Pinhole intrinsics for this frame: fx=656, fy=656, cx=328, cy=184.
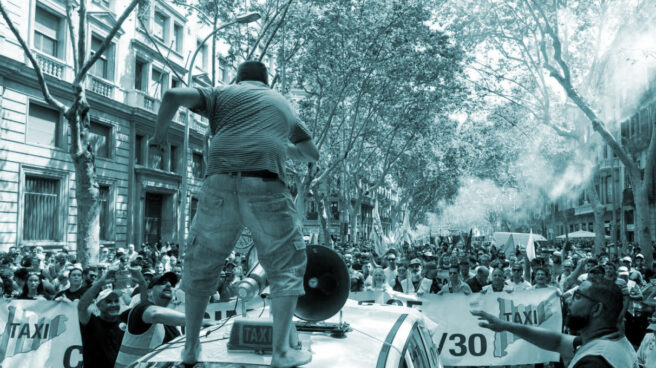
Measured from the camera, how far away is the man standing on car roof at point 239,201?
296 centimetres

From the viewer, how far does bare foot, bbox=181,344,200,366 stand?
2834 mm

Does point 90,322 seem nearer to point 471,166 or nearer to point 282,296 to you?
point 282,296

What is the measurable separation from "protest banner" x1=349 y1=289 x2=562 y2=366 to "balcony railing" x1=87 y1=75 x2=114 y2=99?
1950 centimetres

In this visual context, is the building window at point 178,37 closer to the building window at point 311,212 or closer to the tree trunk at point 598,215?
the tree trunk at point 598,215

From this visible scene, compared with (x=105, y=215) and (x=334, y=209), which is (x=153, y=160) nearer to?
(x=105, y=215)

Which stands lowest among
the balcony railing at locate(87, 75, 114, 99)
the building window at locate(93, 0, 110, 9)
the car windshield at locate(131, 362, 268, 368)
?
the car windshield at locate(131, 362, 268, 368)

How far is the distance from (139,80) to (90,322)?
992 inches

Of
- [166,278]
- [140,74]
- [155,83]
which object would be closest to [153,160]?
[155,83]

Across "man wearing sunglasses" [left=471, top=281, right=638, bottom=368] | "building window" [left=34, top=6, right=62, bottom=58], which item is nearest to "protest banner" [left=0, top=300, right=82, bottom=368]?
"man wearing sunglasses" [left=471, top=281, right=638, bottom=368]

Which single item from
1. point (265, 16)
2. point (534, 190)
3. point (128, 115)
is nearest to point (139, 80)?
point (128, 115)

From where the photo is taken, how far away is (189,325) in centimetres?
300

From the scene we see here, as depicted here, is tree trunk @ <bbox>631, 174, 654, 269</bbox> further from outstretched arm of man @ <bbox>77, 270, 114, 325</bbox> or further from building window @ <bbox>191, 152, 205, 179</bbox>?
building window @ <bbox>191, 152, 205, 179</bbox>

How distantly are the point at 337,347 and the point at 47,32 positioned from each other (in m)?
22.9

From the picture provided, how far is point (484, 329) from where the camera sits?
7992 millimetres
